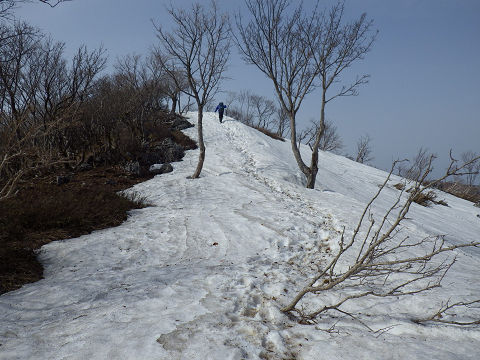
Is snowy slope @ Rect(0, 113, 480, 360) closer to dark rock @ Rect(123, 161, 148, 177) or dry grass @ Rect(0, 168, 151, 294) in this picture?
dry grass @ Rect(0, 168, 151, 294)

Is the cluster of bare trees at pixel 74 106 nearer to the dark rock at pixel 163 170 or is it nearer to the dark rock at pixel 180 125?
the dark rock at pixel 163 170

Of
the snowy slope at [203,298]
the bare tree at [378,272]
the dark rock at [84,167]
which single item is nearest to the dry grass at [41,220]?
the snowy slope at [203,298]

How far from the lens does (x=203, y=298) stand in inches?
120

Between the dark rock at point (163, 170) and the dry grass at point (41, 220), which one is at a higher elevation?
the dark rock at point (163, 170)

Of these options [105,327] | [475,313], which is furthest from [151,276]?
[475,313]

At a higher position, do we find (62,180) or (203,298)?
(203,298)

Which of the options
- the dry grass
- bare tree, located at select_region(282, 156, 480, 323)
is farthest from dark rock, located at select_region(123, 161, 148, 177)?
bare tree, located at select_region(282, 156, 480, 323)

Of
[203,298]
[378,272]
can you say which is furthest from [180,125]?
[203,298]

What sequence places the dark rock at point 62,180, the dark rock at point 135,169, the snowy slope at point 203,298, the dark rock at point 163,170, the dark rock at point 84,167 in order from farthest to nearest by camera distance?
the dark rock at point 163,170 → the dark rock at point 135,169 → the dark rock at point 84,167 → the dark rock at point 62,180 → the snowy slope at point 203,298

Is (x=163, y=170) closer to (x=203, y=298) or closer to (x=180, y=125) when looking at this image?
(x=180, y=125)

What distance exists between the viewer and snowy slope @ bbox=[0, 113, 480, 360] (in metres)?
2.19

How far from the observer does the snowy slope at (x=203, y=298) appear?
7.20 feet

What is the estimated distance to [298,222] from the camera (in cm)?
640

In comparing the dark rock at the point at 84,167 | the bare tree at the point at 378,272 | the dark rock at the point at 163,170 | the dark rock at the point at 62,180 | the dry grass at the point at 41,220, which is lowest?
the dark rock at the point at 62,180
